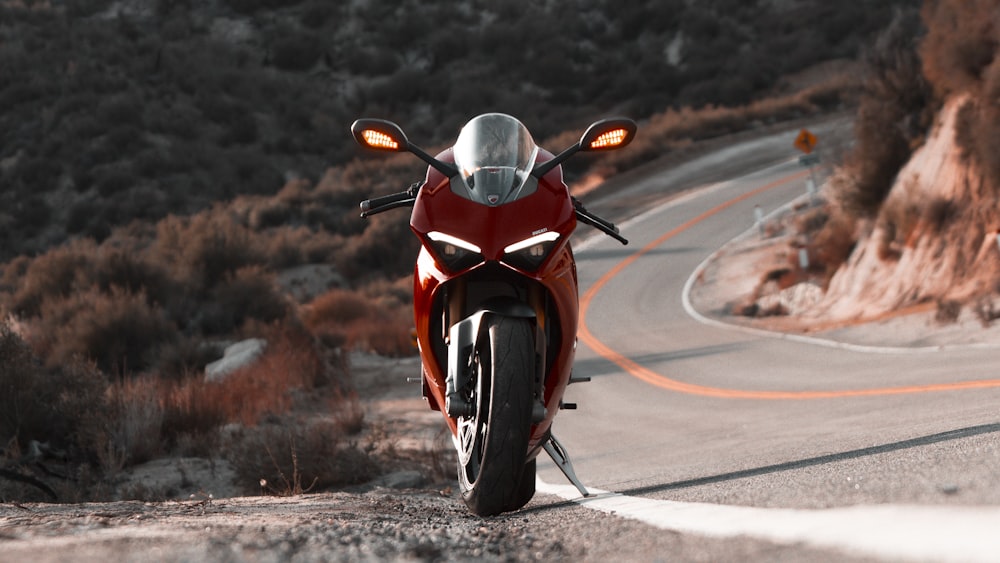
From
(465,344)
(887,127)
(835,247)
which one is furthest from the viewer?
(835,247)

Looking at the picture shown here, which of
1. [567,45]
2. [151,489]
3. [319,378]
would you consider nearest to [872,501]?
[151,489]

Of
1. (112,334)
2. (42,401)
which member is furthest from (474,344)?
(112,334)

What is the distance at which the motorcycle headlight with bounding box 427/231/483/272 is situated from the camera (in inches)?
212

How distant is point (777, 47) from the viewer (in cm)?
6328

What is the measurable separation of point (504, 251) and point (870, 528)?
2.65 meters

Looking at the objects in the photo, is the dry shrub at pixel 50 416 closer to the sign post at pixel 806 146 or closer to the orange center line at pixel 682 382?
the orange center line at pixel 682 382

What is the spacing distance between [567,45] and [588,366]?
4781cm

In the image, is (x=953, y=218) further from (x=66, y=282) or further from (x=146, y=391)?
(x=66, y=282)

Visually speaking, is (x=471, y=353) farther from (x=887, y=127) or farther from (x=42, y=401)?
(x=887, y=127)

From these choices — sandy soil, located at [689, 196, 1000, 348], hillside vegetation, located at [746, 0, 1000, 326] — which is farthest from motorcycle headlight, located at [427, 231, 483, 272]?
hillside vegetation, located at [746, 0, 1000, 326]

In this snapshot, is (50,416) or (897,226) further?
(897,226)

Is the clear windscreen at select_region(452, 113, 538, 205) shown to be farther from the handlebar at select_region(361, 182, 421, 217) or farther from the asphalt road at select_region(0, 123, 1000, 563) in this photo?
the asphalt road at select_region(0, 123, 1000, 563)

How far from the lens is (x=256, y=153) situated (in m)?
49.7

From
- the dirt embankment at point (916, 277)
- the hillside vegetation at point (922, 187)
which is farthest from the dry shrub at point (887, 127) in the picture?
the dirt embankment at point (916, 277)
